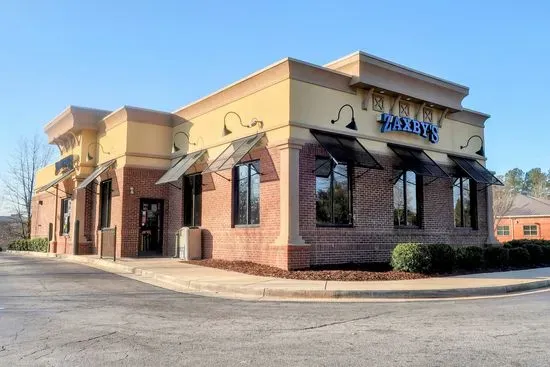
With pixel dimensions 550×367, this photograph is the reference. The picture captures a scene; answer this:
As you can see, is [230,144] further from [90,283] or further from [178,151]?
[90,283]

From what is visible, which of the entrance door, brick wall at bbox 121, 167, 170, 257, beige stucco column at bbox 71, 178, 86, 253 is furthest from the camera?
beige stucco column at bbox 71, 178, 86, 253

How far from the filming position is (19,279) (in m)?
14.3

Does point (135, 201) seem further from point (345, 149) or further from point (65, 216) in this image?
point (345, 149)

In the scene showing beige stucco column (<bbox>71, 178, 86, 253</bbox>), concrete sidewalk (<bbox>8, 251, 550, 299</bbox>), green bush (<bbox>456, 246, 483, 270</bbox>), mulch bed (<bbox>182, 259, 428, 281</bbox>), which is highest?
beige stucco column (<bbox>71, 178, 86, 253</bbox>)

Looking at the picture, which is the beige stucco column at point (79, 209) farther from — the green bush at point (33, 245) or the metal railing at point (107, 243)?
the green bush at point (33, 245)

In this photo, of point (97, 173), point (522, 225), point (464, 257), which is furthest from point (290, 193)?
point (522, 225)

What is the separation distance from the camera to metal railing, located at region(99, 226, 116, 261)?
20.1m

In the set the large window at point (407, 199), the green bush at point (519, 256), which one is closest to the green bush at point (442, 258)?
the large window at point (407, 199)

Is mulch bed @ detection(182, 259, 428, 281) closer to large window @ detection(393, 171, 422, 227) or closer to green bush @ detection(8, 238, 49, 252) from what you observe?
large window @ detection(393, 171, 422, 227)

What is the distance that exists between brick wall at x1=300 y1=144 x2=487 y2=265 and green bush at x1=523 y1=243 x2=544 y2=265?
2099 mm

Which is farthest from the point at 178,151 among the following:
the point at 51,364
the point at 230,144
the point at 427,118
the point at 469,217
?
the point at 51,364

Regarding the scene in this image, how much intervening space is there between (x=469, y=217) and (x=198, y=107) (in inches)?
470

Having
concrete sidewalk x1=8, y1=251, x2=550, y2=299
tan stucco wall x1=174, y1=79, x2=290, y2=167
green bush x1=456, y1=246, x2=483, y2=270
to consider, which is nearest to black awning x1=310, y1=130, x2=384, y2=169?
tan stucco wall x1=174, y1=79, x2=290, y2=167

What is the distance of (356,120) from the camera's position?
17.2 m
